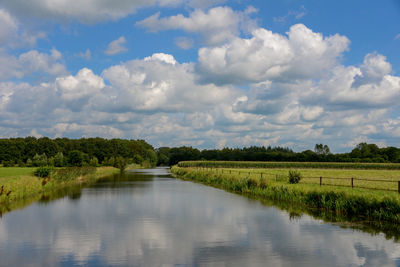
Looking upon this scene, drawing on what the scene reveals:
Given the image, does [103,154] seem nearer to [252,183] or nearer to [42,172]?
[42,172]

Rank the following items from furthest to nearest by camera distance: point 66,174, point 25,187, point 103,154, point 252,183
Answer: point 103,154 → point 66,174 → point 252,183 → point 25,187

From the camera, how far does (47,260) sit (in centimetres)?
1081

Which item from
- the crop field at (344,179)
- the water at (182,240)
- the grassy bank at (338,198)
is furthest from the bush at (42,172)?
the crop field at (344,179)

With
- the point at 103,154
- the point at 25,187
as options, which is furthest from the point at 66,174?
the point at 103,154

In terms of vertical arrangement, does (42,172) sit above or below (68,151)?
below

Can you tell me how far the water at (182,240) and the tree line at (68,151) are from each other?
74794 mm

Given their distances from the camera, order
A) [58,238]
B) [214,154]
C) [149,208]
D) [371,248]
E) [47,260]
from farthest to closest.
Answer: [214,154] < [149,208] < [58,238] < [371,248] < [47,260]

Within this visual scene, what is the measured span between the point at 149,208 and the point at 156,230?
24.5 feet

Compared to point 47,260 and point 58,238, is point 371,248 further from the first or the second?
point 58,238

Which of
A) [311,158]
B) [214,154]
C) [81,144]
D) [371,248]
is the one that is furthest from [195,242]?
[214,154]

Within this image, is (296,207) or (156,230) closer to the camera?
(156,230)

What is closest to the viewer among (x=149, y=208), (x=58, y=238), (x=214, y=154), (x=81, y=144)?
(x=58, y=238)

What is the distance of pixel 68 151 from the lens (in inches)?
5492

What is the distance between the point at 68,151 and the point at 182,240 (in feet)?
450
